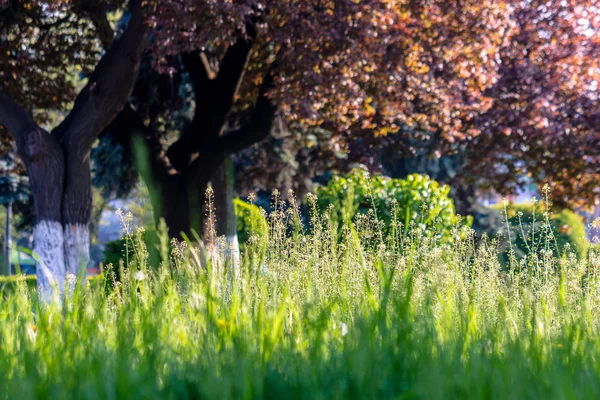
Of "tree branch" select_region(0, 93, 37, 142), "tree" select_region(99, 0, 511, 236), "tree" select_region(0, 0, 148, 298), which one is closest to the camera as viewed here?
"tree" select_region(99, 0, 511, 236)

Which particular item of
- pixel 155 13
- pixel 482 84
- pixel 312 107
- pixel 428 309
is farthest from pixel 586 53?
pixel 428 309

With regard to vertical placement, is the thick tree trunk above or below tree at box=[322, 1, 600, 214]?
below

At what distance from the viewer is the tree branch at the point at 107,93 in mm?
12391

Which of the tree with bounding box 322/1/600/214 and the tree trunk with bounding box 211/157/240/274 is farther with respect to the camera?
the tree with bounding box 322/1/600/214

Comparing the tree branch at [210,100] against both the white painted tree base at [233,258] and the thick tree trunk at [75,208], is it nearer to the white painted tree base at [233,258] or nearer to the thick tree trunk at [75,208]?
the thick tree trunk at [75,208]

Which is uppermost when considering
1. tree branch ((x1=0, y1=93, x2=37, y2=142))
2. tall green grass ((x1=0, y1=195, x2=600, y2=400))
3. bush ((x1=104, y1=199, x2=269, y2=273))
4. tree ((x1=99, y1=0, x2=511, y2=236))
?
tree ((x1=99, y1=0, x2=511, y2=236))

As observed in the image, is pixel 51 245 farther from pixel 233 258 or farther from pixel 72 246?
pixel 233 258

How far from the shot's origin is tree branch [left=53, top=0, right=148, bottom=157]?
40.7ft

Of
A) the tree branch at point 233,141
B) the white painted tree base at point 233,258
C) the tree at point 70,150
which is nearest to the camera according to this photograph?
the white painted tree base at point 233,258

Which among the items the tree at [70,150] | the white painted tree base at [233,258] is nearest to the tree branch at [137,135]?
the tree at [70,150]

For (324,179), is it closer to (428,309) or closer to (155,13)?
(155,13)

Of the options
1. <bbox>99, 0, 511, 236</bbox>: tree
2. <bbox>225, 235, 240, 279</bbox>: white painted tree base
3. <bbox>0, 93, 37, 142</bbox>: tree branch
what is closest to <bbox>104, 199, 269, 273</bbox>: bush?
<bbox>225, 235, 240, 279</bbox>: white painted tree base

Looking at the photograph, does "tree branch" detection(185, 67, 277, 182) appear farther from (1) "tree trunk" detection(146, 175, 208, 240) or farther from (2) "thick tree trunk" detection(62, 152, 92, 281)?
(2) "thick tree trunk" detection(62, 152, 92, 281)

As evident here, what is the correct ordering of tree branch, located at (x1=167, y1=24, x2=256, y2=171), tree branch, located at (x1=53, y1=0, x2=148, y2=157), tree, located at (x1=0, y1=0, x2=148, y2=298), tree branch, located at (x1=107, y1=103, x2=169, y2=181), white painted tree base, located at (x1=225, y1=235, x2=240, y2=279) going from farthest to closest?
tree branch, located at (x1=167, y1=24, x2=256, y2=171), tree branch, located at (x1=107, y1=103, x2=169, y2=181), tree branch, located at (x1=53, y1=0, x2=148, y2=157), tree, located at (x1=0, y1=0, x2=148, y2=298), white painted tree base, located at (x1=225, y1=235, x2=240, y2=279)
